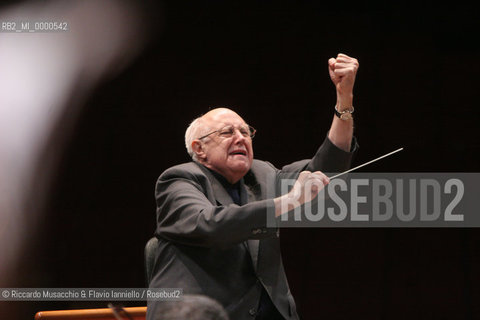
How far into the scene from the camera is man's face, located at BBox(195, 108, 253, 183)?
1.57m

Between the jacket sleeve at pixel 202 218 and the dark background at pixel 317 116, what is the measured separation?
1050mm

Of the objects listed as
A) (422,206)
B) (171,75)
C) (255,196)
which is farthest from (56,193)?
(422,206)

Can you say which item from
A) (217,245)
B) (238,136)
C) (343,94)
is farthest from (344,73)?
(217,245)

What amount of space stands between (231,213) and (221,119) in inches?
16.0

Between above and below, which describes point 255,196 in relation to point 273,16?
below

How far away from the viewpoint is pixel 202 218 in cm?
133

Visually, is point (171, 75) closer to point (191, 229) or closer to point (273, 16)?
point (273, 16)

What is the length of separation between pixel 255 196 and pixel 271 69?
1234 millimetres

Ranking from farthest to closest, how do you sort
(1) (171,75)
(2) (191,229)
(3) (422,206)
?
(1) (171,75)
(3) (422,206)
(2) (191,229)

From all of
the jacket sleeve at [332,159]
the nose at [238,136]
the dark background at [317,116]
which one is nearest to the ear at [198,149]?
the nose at [238,136]

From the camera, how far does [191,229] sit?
53.2 inches

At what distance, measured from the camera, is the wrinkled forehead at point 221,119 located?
163cm

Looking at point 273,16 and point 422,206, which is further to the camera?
point 273,16

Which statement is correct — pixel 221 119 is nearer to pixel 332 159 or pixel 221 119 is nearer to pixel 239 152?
pixel 239 152
